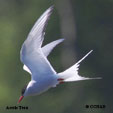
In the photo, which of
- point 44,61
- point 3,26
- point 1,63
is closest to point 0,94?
point 1,63

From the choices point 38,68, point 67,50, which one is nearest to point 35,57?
point 38,68

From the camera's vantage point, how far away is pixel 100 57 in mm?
21438

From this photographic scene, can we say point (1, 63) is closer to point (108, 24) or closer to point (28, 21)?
point (28, 21)

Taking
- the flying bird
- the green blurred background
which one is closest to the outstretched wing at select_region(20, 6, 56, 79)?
the flying bird

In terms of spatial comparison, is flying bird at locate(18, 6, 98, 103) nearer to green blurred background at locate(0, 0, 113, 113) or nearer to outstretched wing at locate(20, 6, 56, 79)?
outstretched wing at locate(20, 6, 56, 79)

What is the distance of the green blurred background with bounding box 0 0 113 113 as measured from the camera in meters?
20.2

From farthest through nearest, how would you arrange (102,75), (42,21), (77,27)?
(77,27)
(102,75)
(42,21)

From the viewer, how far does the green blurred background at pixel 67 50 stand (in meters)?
20.2

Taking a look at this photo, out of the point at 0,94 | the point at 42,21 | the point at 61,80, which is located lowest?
the point at 0,94

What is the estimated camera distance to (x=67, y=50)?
21219mm

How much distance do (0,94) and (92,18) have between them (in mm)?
3698

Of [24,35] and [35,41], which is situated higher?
[35,41]

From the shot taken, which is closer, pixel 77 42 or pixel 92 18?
pixel 77 42

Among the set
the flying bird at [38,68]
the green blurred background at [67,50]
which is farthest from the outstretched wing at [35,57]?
the green blurred background at [67,50]
